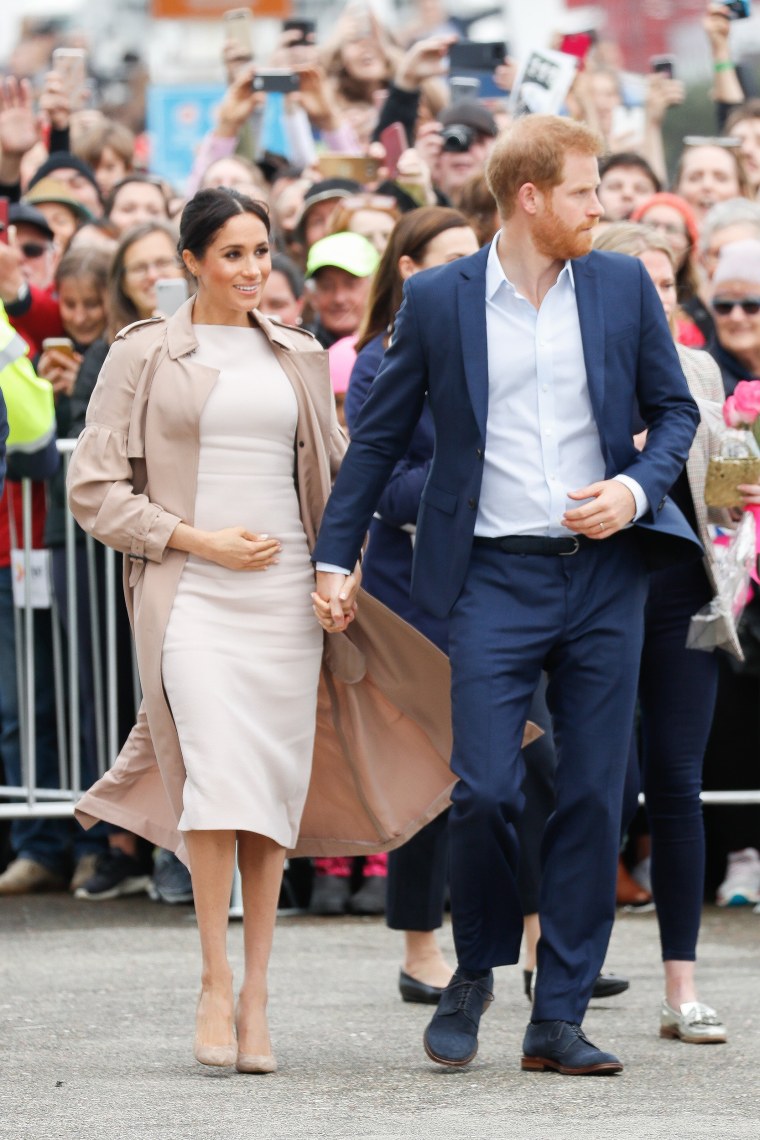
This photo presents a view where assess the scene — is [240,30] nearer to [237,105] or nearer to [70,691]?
[237,105]

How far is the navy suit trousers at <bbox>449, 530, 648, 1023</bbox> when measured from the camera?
223 inches

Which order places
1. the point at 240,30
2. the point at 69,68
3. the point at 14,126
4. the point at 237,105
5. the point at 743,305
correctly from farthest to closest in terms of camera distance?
the point at 240,30 < the point at 69,68 < the point at 14,126 < the point at 237,105 < the point at 743,305

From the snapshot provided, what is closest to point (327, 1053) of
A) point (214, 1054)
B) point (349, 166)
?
point (214, 1054)

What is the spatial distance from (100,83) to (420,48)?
21.2 metres

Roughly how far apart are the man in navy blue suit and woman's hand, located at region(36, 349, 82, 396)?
3434 millimetres

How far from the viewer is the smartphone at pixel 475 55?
12.6 metres

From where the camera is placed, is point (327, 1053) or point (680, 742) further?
point (680, 742)

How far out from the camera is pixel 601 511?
554 centimetres

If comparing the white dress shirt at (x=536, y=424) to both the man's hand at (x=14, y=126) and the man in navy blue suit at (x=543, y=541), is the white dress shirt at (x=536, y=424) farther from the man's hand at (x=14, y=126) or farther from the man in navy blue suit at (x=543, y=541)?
the man's hand at (x=14, y=126)

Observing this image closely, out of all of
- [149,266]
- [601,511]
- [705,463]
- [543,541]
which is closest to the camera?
[601,511]

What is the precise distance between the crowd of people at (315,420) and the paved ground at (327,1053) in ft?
0.51

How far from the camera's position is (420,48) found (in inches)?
452

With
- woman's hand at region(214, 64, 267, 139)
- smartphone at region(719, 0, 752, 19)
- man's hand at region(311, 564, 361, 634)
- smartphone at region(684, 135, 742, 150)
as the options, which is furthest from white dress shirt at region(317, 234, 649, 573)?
smartphone at region(719, 0, 752, 19)

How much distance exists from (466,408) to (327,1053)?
5.71 ft
